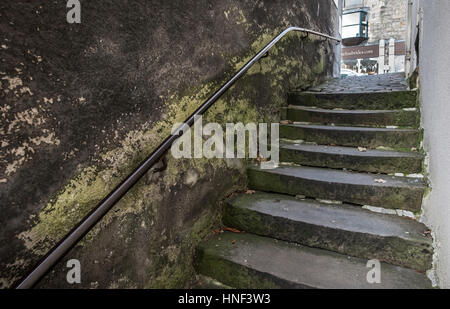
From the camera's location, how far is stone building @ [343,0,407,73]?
691 inches

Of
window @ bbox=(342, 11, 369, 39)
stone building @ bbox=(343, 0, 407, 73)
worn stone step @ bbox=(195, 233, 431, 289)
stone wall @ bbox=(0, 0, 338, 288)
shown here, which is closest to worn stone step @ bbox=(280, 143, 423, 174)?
stone wall @ bbox=(0, 0, 338, 288)

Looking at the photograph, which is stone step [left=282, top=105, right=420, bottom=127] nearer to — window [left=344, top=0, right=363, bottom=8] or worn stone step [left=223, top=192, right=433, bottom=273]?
worn stone step [left=223, top=192, right=433, bottom=273]

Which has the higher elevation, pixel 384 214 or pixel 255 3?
pixel 255 3

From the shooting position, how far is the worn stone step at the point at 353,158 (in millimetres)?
2285

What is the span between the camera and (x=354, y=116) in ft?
10.0

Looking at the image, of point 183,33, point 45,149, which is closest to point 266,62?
point 183,33

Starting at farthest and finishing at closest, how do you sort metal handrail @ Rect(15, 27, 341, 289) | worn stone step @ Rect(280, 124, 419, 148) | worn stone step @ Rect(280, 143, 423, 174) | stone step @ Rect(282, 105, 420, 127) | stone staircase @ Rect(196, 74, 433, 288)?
stone step @ Rect(282, 105, 420, 127) → worn stone step @ Rect(280, 124, 419, 148) → worn stone step @ Rect(280, 143, 423, 174) → stone staircase @ Rect(196, 74, 433, 288) → metal handrail @ Rect(15, 27, 341, 289)

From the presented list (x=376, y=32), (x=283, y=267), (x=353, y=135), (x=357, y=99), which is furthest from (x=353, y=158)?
(x=376, y=32)

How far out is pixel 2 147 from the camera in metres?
1.06

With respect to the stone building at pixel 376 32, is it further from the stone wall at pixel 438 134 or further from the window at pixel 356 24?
the stone wall at pixel 438 134

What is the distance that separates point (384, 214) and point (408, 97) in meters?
1.54

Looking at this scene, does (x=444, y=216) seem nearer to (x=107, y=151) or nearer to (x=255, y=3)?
(x=107, y=151)

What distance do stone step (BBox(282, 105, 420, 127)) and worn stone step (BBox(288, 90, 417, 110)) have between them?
0.11 meters

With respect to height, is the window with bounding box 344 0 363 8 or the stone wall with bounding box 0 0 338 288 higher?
the window with bounding box 344 0 363 8
